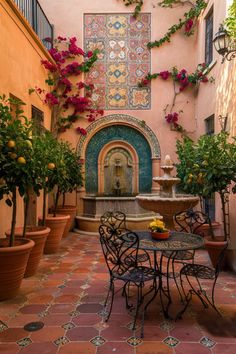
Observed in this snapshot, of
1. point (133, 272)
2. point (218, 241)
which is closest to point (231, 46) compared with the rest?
point (218, 241)

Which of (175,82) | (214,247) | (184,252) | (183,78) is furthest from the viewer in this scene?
(175,82)

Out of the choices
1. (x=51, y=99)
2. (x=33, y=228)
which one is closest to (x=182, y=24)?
(x=51, y=99)

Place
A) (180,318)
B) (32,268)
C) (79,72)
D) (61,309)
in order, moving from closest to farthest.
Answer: (180,318) → (61,309) → (32,268) → (79,72)

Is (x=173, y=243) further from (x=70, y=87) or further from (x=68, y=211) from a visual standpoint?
(x=70, y=87)

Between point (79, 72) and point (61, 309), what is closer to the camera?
point (61, 309)

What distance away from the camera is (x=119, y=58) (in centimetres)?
855

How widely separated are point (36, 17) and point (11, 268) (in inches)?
213

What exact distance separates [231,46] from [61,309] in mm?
3916

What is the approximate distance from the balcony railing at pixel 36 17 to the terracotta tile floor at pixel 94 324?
193 inches

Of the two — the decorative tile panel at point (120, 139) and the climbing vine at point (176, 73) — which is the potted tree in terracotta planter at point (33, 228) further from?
the climbing vine at point (176, 73)

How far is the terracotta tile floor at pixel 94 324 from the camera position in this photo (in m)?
2.55

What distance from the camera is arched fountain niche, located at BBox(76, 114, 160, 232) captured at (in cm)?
848

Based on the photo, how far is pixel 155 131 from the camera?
8508mm

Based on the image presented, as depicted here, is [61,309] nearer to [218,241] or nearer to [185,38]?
[218,241]
